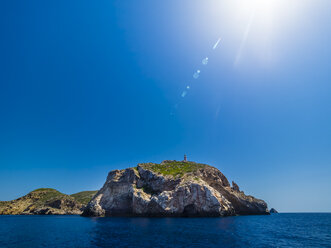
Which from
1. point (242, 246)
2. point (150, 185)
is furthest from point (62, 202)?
point (242, 246)

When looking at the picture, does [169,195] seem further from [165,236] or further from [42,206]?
[42,206]

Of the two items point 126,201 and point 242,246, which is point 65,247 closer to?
point 242,246

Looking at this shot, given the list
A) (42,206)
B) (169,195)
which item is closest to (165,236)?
(169,195)

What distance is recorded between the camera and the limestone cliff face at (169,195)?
67.0 meters

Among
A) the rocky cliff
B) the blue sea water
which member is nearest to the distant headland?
the blue sea water

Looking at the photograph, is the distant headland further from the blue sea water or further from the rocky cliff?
the rocky cliff

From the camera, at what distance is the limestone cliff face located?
220 ft

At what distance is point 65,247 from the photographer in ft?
75.8

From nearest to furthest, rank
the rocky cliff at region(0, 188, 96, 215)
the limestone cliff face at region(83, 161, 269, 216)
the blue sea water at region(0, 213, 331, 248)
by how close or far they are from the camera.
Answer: the blue sea water at region(0, 213, 331, 248)
the limestone cliff face at region(83, 161, 269, 216)
the rocky cliff at region(0, 188, 96, 215)

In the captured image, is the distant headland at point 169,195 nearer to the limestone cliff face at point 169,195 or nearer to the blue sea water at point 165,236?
the limestone cliff face at point 169,195

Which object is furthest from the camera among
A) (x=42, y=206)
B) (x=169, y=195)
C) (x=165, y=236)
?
(x=42, y=206)

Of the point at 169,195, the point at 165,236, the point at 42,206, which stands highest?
the point at 169,195

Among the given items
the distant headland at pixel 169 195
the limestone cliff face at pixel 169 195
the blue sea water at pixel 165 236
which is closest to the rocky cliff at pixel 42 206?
the distant headland at pixel 169 195

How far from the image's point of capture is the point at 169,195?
6875 cm
